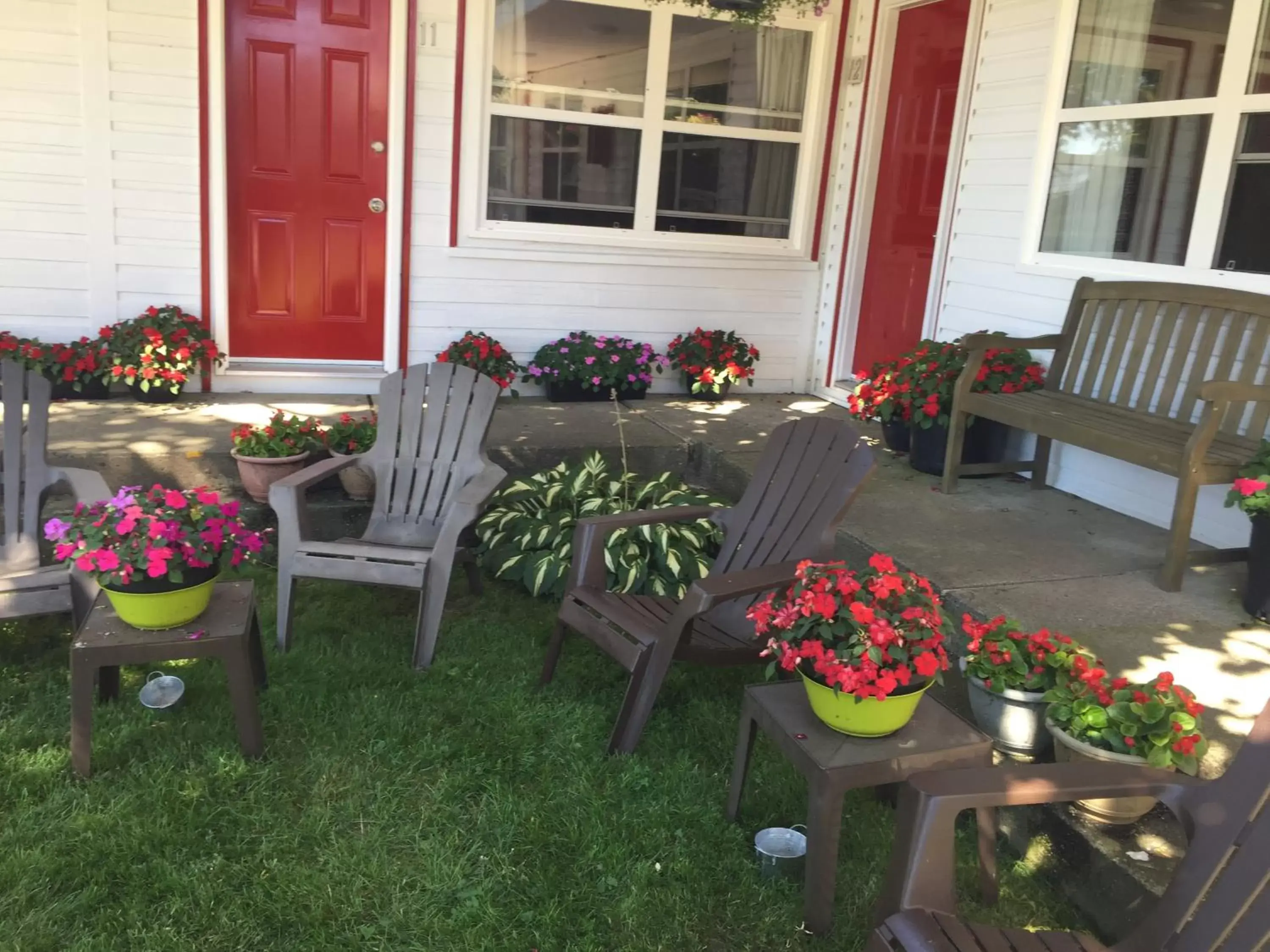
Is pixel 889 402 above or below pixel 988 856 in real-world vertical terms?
above

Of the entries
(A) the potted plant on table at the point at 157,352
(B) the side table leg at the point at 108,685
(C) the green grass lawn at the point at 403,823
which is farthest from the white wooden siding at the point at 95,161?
(B) the side table leg at the point at 108,685

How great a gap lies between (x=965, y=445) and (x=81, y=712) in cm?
354

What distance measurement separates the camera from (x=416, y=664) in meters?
3.07

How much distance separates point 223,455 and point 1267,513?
148 inches

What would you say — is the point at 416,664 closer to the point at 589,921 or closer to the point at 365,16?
the point at 589,921

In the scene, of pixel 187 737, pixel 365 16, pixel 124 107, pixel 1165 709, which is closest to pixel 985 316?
pixel 1165 709

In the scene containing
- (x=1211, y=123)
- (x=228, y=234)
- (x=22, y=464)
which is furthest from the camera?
(x=228, y=234)

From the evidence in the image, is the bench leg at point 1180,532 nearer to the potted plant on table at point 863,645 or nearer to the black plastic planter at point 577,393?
the potted plant on table at point 863,645

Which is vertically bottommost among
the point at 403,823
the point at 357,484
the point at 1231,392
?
the point at 403,823

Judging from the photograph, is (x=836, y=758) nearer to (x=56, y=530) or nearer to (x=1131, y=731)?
(x=1131, y=731)

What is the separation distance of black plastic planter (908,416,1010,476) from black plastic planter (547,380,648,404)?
1819mm

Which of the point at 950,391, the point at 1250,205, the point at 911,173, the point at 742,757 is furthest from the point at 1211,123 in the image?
the point at 742,757

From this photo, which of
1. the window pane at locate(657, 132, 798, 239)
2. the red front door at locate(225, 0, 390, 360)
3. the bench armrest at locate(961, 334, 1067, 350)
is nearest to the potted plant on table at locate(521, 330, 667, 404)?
the window pane at locate(657, 132, 798, 239)

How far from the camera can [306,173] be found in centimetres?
536
